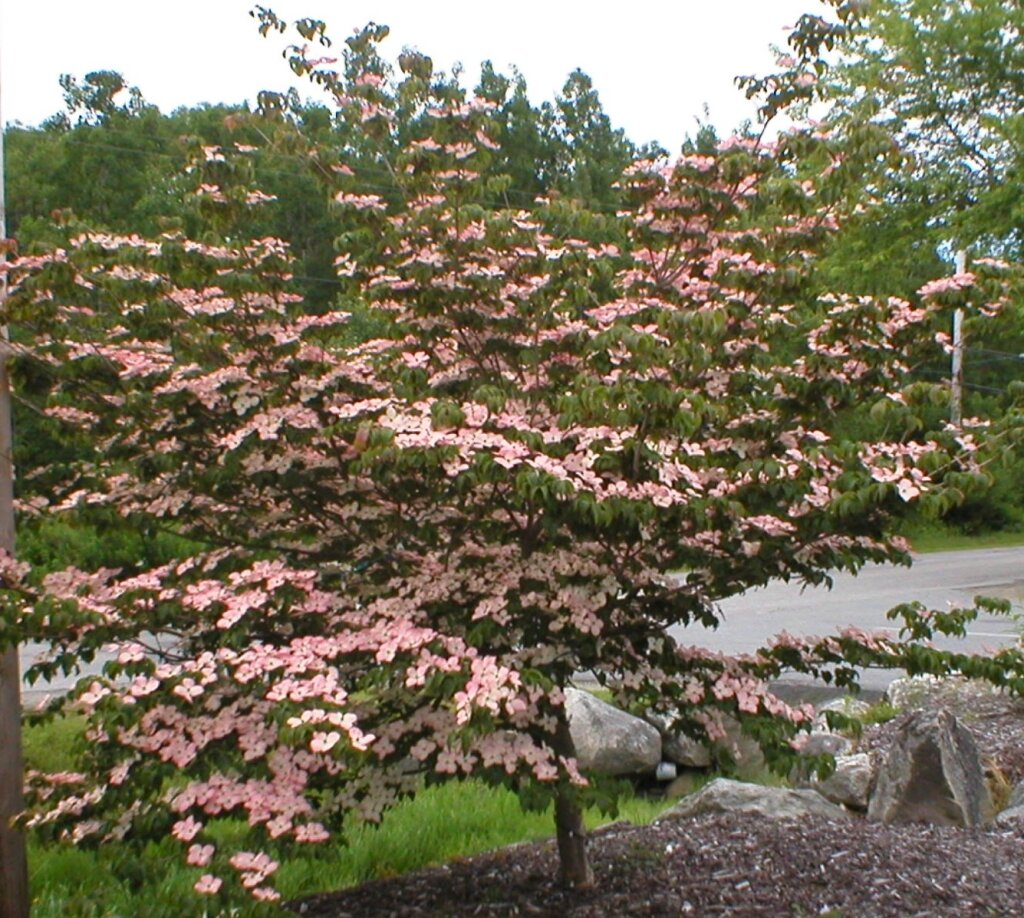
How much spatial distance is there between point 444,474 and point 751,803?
2.61m

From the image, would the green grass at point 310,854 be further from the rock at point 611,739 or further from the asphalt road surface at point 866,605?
the asphalt road surface at point 866,605

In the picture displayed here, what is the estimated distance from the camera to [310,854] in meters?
2.95

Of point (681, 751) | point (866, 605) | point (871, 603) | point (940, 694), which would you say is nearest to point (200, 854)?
point (681, 751)

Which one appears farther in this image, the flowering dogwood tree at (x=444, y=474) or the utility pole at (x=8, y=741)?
the utility pole at (x=8, y=741)

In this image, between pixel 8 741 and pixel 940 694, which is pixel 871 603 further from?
pixel 8 741

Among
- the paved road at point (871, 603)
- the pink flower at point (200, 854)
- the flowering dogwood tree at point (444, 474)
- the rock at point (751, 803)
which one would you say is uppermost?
the flowering dogwood tree at point (444, 474)

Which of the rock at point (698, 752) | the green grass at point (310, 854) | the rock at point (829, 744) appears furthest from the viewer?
the rock at point (698, 752)

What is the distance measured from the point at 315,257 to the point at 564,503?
22147 millimetres

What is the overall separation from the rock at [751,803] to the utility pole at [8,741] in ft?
8.74

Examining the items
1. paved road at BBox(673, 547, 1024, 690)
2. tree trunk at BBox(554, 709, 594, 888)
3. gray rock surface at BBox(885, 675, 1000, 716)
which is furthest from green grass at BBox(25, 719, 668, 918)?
paved road at BBox(673, 547, 1024, 690)

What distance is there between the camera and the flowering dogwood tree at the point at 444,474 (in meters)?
3.00

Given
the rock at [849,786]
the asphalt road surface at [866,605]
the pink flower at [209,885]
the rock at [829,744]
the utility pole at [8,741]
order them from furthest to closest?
1. the asphalt road surface at [866,605]
2. the rock at [829,744]
3. the rock at [849,786]
4. the utility pole at [8,741]
5. the pink flower at [209,885]

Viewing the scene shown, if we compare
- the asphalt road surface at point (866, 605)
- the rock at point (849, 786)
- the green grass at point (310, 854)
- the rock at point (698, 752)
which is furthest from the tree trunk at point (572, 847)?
the asphalt road surface at point (866, 605)

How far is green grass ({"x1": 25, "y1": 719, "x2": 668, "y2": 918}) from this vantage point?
11.3ft
